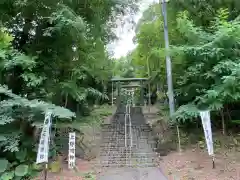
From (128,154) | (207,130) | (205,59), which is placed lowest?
(128,154)

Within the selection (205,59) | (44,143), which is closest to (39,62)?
(44,143)

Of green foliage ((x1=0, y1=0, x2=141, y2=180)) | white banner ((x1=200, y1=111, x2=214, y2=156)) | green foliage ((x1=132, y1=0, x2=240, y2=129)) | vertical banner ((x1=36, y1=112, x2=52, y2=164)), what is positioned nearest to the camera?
vertical banner ((x1=36, y1=112, x2=52, y2=164))

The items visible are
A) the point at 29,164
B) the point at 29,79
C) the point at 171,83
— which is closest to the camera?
the point at 29,164

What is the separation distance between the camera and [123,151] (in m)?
7.80

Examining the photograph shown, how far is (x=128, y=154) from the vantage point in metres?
7.56

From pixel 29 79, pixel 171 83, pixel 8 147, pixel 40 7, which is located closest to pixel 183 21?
pixel 171 83

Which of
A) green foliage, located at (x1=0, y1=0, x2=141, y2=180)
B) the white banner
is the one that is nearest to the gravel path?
the white banner

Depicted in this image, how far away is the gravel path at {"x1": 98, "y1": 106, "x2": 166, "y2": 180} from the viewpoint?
614cm

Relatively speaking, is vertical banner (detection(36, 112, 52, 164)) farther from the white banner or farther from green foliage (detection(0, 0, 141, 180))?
Answer: the white banner

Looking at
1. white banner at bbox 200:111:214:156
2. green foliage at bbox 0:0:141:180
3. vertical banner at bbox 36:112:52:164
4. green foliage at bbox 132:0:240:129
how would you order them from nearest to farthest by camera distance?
vertical banner at bbox 36:112:52:164
white banner at bbox 200:111:214:156
green foliage at bbox 0:0:141:180
green foliage at bbox 132:0:240:129

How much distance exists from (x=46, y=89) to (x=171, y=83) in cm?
405

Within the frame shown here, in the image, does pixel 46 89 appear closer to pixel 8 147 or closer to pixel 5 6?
pixel 8 147

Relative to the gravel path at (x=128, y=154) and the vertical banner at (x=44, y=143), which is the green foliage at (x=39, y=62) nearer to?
the vertical banner at (x=44, y=143)

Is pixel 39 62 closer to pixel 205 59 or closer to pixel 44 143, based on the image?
pixel 44 143
